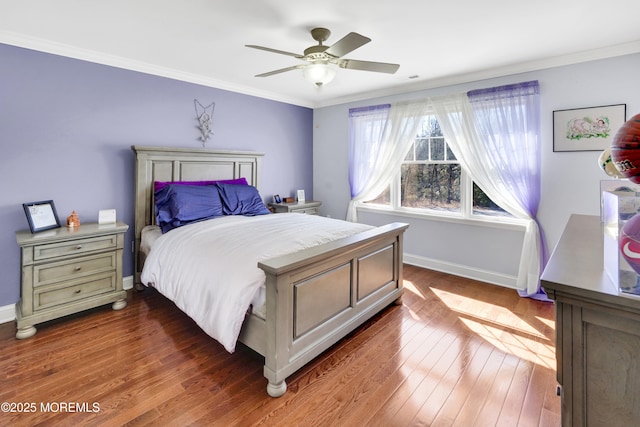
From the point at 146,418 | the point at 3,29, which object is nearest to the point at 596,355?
the point at 146,418

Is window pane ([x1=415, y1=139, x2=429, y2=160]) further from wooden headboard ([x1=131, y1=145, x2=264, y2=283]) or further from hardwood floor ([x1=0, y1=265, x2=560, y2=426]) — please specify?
wooden headboard ([x1=131, y1=145, x2=264, y2=283])

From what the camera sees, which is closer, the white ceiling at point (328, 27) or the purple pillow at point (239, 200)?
the white ceiling at point (328, 27)

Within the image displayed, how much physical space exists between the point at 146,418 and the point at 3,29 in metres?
3.16

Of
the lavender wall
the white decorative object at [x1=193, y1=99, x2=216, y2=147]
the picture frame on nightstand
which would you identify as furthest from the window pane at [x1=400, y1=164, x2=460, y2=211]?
the picture frame on nightstand

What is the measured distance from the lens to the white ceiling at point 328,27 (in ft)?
7.10

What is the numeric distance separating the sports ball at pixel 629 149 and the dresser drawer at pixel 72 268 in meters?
3.42

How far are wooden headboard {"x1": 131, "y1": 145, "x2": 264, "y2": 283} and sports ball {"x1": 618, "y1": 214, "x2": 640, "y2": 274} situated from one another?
11.9 ft

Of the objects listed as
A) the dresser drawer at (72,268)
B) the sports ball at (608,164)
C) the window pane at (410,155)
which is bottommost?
the dresser drawer at (72,268)

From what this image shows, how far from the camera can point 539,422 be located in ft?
5.38

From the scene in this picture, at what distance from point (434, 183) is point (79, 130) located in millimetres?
4025

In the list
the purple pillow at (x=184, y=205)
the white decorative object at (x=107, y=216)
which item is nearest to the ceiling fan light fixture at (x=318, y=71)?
the purple pillow at (x=184, y=205)

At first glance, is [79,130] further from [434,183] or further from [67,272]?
[434,183]

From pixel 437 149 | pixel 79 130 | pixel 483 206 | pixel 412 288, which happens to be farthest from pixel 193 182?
pixel 483 206

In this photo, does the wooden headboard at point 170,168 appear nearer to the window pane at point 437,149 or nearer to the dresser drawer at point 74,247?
the dresser drawer at point 74,247
